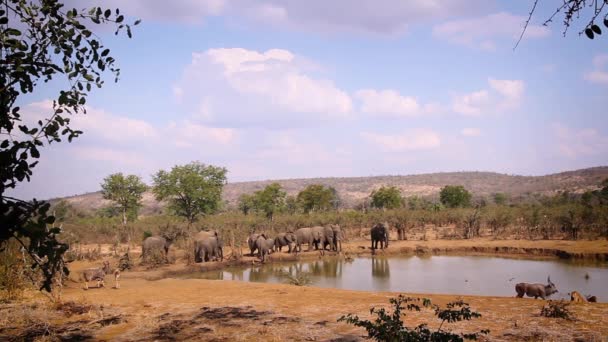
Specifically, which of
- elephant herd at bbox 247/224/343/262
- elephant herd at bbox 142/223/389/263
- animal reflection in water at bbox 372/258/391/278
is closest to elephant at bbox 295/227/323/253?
elephant herd at bbox 247/224/343/262

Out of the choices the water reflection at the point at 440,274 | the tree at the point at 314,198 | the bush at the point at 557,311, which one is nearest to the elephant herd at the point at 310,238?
the water reflection at the point at 440,274

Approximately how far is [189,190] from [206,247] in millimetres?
19057

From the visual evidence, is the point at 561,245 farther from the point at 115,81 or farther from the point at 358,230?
the point at 115,81

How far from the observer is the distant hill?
316ft

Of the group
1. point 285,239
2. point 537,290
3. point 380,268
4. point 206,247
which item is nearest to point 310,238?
point 285,239

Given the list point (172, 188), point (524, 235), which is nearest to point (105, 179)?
point (172, 188)

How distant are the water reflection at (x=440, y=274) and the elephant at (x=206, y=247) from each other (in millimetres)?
1688

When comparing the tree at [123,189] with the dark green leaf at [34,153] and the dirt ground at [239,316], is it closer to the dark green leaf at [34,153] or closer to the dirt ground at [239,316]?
the dirt ground at [239,316]

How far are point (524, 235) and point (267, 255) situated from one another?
19.3 metres

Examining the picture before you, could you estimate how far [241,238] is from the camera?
31859 millimetres

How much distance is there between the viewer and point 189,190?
44.7m

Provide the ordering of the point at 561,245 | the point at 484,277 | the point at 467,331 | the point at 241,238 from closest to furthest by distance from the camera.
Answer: the point at 467,331, the point at 484,277, the point at 561,245, the point at 241,238

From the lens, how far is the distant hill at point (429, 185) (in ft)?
316

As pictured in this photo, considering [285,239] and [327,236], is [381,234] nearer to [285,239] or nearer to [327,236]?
[327,236]
